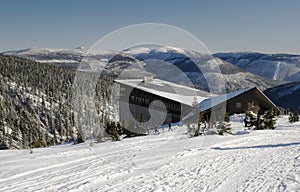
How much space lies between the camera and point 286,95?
13238cm

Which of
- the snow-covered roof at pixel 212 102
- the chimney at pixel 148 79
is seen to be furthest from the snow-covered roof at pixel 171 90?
the snow-covered roof at pixel 212 102

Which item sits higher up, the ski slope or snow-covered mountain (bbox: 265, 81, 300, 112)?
the ski slope

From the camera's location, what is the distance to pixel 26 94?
116625mm

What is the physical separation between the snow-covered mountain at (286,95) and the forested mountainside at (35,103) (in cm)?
6793

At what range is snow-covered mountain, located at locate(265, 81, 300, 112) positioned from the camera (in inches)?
4825

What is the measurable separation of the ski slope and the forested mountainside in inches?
2744

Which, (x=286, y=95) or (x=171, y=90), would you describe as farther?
(x=286, y=95)

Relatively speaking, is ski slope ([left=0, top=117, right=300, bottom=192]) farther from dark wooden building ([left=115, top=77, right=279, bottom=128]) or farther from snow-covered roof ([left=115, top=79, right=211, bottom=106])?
snow-covered roof ([left=115, top=79, right=211, bottom=106])

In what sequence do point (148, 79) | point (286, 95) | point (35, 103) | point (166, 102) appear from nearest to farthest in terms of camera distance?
point (166, 102), point (148, 79), point (35, 103), point (286, 95)

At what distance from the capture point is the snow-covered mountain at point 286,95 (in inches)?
4825

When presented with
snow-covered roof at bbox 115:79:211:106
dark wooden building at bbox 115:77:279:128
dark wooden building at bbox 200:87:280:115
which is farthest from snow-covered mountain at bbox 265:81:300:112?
snow-covered roof at bbox 115:79:211:106

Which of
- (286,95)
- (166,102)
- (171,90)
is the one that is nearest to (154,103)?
(166,102)

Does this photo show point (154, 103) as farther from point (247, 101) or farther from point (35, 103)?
point (35, 103)

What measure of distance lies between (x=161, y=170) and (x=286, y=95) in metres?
135
